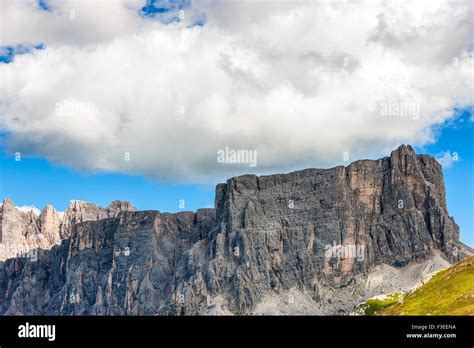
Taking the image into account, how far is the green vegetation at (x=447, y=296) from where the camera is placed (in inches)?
5881

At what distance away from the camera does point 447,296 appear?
534ft

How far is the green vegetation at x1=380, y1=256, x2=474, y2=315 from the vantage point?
149375mm
